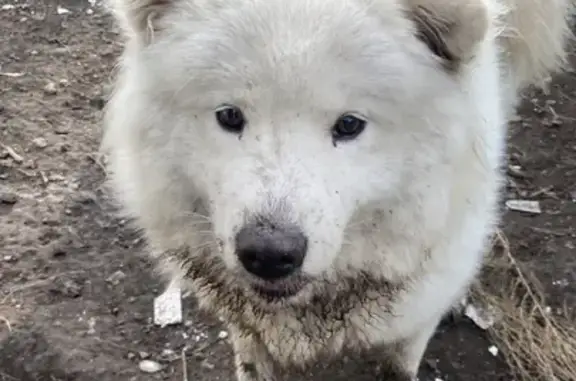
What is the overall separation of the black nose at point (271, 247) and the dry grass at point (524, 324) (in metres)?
1.45

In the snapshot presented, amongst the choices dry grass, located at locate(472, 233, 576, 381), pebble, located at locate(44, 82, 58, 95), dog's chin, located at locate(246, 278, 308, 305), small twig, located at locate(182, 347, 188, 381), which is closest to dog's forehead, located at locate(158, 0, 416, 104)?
dog's chin, located at locate(246, 278, 308, 305)

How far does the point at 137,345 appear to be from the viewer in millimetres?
3625

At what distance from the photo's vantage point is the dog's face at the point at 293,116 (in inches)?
92.9

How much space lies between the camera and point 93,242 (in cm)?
400

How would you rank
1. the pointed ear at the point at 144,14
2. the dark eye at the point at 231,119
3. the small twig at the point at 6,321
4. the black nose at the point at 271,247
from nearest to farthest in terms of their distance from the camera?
the black nose at the point at 271,247
the dark eye at the point at 231,119
the pointed ear at the point at 144,14
the small twig at the point at 6,321

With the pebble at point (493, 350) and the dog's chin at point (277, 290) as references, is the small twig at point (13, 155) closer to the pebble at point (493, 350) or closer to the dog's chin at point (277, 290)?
the dog's chin at point (277, 290)

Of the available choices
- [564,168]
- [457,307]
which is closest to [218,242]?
[457,307]

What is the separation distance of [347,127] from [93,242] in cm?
187

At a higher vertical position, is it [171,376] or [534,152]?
[171,376]

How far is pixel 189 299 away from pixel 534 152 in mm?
1727

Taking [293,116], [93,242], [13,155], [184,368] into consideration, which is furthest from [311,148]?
[13,155]

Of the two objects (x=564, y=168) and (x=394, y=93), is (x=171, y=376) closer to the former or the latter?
(x=394, y=93)

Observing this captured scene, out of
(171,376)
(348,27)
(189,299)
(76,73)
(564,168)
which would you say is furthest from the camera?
(76,73)

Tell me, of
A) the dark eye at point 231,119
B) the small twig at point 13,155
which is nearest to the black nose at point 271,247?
the dark eye at point 231,119
